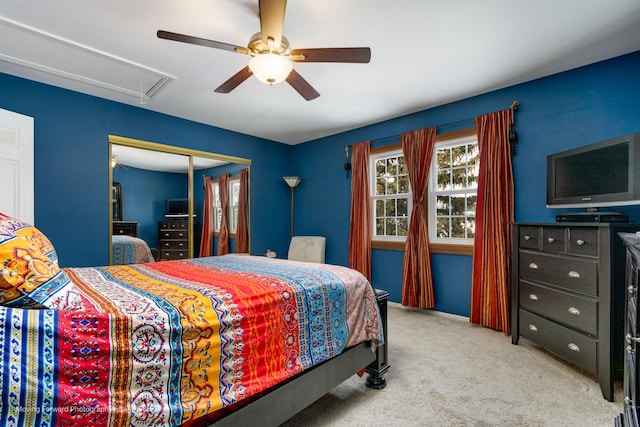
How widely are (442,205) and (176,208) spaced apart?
347cm

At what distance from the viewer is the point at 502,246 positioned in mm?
3088

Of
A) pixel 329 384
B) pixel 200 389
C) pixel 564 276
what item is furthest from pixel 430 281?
pixel 200 389

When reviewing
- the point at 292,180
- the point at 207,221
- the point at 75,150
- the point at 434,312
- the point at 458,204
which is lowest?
the point at 434,312

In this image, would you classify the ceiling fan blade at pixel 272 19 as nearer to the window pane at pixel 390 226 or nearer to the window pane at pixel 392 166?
the window pane at pixel 392 166

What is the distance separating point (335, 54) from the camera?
6.19ft

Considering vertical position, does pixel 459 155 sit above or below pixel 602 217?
above

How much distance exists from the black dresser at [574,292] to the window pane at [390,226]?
1635 mm

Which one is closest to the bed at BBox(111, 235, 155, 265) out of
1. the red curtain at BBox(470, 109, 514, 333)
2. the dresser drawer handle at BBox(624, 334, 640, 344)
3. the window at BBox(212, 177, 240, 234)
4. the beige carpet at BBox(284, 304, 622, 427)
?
the window at BBox(212, 177, 240, 234)

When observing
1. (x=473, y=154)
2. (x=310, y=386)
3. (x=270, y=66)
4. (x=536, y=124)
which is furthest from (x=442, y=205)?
(x=310, y=386)

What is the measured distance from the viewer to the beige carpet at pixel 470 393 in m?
1.75

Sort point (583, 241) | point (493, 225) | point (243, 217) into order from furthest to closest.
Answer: point (243, 217), point (493, 225), point (583, 241)

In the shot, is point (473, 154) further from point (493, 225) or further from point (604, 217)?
point (604, 217)

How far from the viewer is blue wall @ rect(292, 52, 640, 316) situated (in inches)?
100

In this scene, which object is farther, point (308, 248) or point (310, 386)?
point (308, 248)
